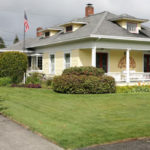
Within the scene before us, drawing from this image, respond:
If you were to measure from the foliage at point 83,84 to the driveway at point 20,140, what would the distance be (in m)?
7.42

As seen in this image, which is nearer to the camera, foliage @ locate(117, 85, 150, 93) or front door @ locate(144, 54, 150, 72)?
foliage @ locate(117, 85, 150, 93)

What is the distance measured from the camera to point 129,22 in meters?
20.8

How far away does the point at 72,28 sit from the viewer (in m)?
21.8

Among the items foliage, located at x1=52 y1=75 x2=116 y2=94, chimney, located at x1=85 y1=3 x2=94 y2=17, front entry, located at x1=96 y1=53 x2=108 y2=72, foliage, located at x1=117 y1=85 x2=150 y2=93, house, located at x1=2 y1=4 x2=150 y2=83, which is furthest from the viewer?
chimney, located at x1=85 y1=3 x2=94 y2=17

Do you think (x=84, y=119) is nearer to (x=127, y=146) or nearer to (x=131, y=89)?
(x=127, y=146)

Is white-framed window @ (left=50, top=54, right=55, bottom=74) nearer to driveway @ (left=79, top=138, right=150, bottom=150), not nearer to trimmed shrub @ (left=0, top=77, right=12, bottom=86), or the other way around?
trimmed shrub @ (left=0, top=77, right=12, bottom=86)

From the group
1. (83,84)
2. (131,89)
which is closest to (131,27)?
(131,89)

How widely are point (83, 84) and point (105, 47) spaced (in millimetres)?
5174

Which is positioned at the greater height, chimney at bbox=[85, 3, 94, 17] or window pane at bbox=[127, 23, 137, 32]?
chimney at bbox=[85, 3, 94, 17]

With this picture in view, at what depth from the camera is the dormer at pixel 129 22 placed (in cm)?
2038

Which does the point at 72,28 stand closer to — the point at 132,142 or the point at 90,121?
the point at 90,121

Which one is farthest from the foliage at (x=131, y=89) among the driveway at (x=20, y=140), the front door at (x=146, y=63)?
the driveway at (x=20, y=140)

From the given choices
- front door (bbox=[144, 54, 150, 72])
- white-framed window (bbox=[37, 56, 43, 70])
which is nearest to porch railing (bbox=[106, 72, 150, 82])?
front door (bbox=[144, 54, 150, 72])

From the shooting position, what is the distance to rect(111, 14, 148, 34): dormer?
20375mm
